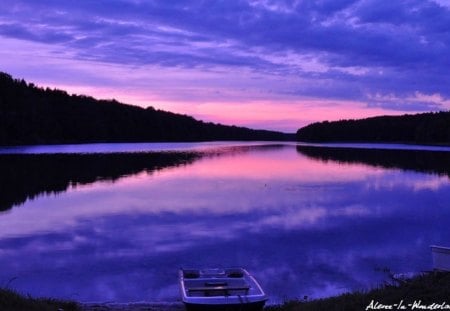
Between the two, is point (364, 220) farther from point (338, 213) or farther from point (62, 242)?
point (62, 242)

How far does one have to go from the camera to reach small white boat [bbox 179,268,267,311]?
29.7 feet

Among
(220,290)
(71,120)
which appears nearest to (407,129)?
(71,120)

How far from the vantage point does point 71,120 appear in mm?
127000

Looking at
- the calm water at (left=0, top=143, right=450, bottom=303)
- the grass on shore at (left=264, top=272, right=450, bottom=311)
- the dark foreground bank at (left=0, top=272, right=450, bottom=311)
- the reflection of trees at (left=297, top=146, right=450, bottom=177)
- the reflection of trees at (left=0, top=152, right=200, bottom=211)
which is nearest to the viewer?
the dark foreground bank at (left=0, top=272, right=450, bottom=311)

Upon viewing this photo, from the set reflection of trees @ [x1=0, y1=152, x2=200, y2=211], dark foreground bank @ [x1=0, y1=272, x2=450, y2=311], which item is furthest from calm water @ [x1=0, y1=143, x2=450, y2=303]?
dark foreground bank @ [x1=0, y1=272, x2=450, y2=311]

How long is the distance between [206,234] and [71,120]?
375 feet

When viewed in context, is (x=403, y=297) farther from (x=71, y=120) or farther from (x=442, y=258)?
(x=71, y=120)

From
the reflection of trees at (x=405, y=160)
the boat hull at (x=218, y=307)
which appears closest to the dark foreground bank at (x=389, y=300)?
the boat hull at (x=218, y=307)

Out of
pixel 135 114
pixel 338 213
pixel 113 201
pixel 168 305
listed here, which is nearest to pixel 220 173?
pixel 113 201

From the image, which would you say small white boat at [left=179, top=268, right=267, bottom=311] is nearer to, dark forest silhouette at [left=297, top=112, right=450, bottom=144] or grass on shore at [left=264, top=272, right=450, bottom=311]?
grass on shore at [left=264, top=272, right=450, bottom=311]

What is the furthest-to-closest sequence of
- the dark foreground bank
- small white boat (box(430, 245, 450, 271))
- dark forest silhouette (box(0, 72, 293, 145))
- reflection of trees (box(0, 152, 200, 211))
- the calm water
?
1. dark forest silhouette (box(0, 72, 293, 145))
2. reflection of trees (box(0, 152, 200, 211))
3. the calm water
4. small white boat (box(430, 245, 450, 271))
5. the dark foreground bank

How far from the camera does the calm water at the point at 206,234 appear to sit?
41.5 ft

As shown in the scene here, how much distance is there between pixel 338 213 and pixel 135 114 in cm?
14632

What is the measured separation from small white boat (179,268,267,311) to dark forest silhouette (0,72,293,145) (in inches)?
3387
